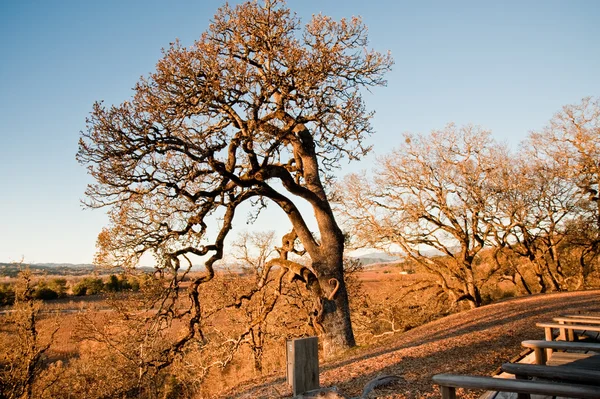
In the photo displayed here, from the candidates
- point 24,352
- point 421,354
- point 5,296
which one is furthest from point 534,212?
point 5,296

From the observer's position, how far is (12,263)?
15141mm

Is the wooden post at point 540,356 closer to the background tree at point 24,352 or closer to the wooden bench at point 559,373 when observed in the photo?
the wooden bench at point 559,373

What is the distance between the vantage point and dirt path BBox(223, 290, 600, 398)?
696cm

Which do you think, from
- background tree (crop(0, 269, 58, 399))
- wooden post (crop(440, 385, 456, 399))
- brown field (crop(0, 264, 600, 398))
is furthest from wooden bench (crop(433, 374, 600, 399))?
background tree (crop(0, 269, 58, 399))

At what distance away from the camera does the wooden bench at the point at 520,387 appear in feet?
11.0

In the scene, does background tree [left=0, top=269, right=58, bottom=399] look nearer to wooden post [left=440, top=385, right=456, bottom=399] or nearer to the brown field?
the brown field

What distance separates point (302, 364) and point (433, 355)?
453cm

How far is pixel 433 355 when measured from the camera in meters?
8.45

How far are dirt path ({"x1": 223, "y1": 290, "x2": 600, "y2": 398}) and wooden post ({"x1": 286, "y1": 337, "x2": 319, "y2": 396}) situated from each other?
1.68 meters

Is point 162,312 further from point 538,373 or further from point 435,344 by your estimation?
point 538,373

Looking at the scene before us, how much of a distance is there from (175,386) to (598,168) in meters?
19.0

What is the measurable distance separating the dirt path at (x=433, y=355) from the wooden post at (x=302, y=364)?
1681 mm

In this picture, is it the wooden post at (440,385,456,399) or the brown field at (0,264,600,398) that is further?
the brown field at (0,264,600,398)

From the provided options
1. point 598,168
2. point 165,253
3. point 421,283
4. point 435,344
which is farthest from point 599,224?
point 165,253
